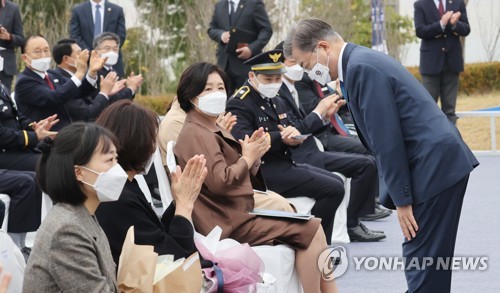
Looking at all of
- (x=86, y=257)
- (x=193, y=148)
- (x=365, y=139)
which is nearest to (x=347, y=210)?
(x=193, y=148)

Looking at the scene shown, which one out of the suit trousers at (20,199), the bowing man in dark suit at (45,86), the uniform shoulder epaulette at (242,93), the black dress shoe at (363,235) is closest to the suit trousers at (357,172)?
the black dress shoe at (363,235)

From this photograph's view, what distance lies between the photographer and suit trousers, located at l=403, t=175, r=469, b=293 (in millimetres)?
4543

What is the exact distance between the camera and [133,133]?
4.51 metres

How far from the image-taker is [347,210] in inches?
310

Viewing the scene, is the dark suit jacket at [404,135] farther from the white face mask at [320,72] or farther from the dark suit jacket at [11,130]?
the dark suit jacket at [11,130]

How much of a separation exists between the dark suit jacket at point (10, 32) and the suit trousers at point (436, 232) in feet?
21.5

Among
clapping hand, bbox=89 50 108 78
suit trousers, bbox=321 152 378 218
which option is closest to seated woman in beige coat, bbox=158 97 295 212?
clapping hand, bbox=89 50 108 78

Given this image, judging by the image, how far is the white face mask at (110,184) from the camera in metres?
3.96

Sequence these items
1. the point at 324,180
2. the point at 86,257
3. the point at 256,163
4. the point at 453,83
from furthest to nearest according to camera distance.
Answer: the point at 453,83, the point at 324,180, the point at 256,163, the point at 86,257

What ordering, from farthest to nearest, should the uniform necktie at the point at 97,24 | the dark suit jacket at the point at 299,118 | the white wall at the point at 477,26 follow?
the white wall at the point at 477,26 < the uniform necktie at the point at 97,24 < the dark suit jacket at the point at 299,118

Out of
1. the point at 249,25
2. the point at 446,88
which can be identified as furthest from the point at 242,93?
the point at 446,88

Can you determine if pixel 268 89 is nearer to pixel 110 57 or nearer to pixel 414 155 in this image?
pixel 414 155

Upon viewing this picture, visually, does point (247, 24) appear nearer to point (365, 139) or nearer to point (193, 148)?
point (193, 148)

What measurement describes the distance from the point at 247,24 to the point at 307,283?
6050 mm
